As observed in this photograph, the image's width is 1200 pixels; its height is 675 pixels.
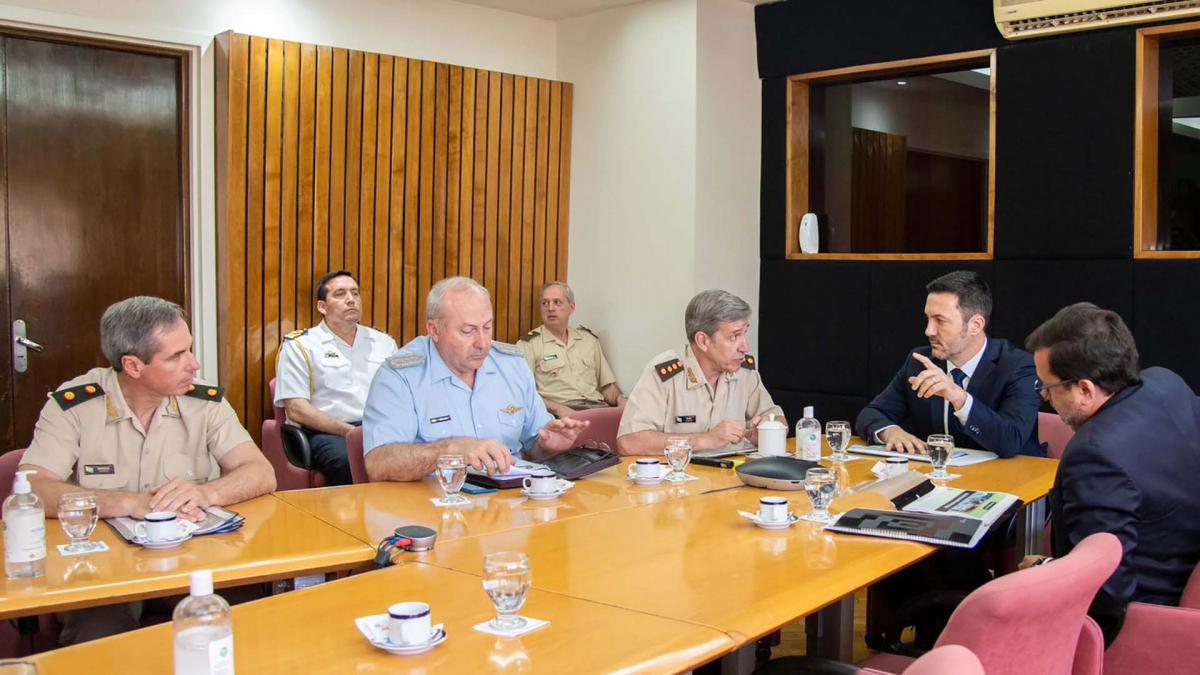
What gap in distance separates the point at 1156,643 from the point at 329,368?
452 centimetres

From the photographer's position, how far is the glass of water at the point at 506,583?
2.13 m

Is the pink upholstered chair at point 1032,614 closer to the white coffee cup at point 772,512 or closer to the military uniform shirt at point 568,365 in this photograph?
the white coffee cup at point 772,512

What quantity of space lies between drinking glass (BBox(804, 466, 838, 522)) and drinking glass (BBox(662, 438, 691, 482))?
0.66m

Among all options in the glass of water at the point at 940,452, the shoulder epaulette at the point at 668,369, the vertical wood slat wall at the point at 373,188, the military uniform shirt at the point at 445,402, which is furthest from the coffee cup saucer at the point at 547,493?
the vertical wood slat wall at the point at 373,188

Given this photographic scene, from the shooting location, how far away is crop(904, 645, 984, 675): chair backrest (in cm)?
162

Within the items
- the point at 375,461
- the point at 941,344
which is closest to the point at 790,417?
the point at 941,344

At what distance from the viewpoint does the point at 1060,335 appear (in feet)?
9.93

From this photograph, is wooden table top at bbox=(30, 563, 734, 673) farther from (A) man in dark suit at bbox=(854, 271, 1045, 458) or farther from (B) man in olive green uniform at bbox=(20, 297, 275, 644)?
(A) man in dark suit at bbox=(854, 271, 1045, 458)

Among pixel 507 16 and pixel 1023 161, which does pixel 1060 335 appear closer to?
pixel 1023 161

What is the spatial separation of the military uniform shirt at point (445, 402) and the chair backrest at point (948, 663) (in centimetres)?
244

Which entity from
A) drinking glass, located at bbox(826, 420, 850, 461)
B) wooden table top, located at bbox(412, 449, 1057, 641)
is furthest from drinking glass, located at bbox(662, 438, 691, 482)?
drinking glass, located at bbox(826, 420, 850, 461)

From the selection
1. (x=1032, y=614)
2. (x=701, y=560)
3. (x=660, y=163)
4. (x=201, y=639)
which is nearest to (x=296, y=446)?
(x=660, y=163)

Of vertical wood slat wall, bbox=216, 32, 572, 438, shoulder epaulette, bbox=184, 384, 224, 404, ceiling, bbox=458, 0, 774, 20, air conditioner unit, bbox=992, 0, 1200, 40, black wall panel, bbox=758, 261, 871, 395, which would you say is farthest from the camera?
ceiling, bbox=458, 0, 774, 20

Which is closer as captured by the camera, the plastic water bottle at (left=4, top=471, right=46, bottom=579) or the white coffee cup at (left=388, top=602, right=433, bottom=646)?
the white coffee cup at (left=388, top=602, right=433, bottom=646)
